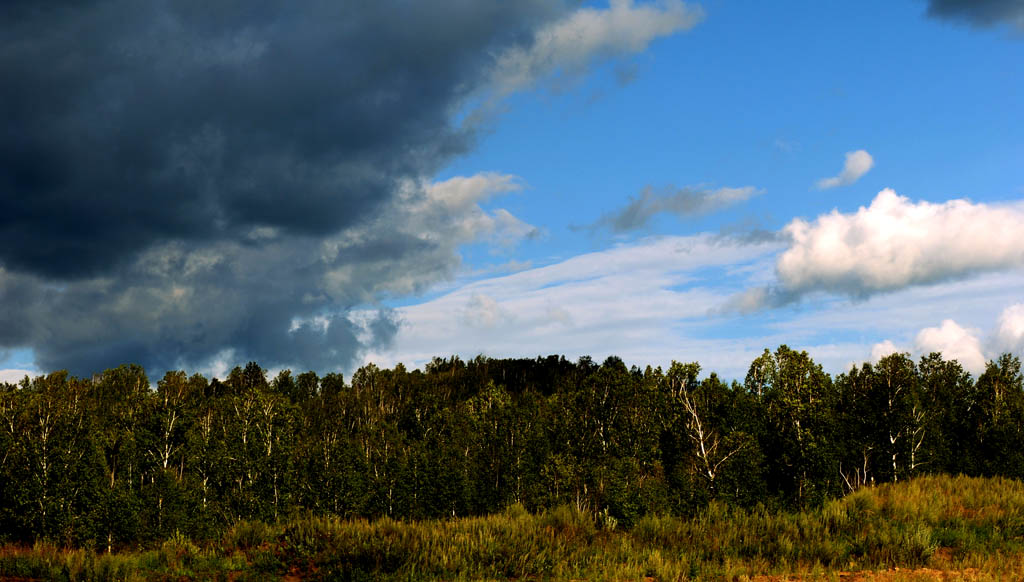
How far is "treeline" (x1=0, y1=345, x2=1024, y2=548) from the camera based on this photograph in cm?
4541

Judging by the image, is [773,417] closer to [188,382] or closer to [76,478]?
[76,478]

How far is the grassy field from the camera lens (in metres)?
17.3

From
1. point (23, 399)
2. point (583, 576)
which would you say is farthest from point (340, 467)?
point (583, 576)

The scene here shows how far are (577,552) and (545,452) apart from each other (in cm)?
5991

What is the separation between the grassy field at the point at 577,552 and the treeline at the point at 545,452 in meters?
18.0

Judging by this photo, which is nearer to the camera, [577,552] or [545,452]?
[577,552]

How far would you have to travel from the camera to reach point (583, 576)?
669 inches

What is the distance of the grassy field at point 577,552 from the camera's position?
1728 cm

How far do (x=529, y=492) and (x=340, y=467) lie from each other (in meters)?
21.8

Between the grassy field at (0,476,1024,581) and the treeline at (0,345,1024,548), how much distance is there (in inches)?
709

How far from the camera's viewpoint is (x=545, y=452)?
77.9 m

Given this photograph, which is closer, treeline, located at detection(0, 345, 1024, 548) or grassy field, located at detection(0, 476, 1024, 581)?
grassy field, located at detection(0, 476, 1024, 581)

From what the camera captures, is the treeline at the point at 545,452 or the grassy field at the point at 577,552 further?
the treeline at the point at 545,452

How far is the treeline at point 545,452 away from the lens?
45.4 meters
